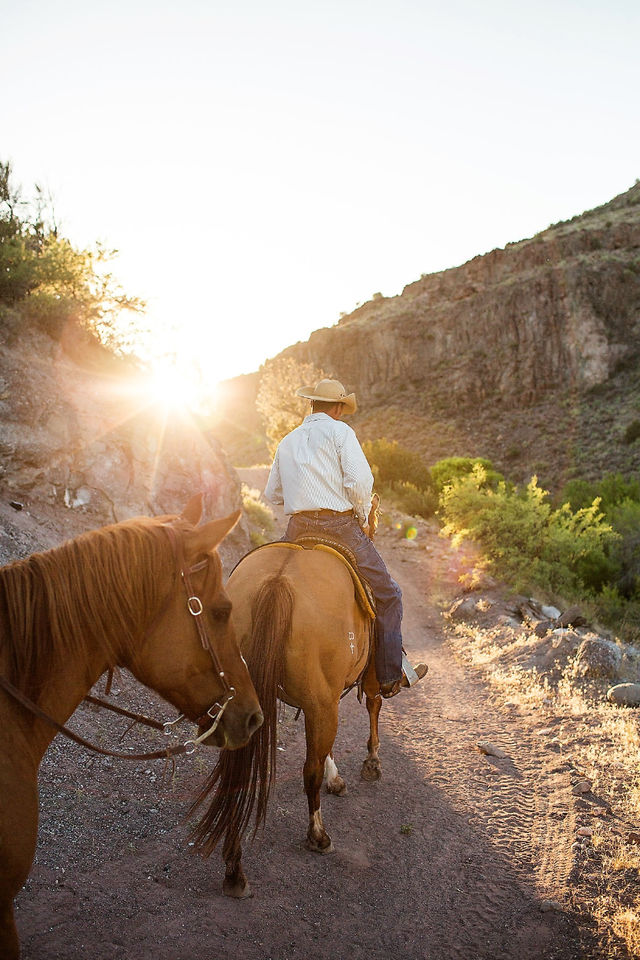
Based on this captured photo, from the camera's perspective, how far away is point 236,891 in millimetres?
3490

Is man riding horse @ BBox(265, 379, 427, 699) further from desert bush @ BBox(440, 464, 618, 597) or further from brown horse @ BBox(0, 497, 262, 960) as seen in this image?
desert bush @ BBox(440, 464, 618, 597)

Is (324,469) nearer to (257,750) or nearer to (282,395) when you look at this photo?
(257,750)

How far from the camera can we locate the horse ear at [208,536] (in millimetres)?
2348

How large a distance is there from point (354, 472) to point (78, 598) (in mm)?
2547

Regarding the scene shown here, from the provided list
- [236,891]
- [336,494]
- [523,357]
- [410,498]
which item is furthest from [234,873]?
[523,357]

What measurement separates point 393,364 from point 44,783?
57.7 m

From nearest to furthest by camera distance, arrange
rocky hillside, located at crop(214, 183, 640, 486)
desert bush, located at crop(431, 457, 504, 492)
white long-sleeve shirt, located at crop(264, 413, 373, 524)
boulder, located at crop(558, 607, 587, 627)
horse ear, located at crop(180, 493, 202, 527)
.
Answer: horse ear, located at crop(180, 493, 202, 527) → white long-sleeve shirt, located at crop(264, 413, 373, 524) → boulder, located at crop(558, 607, 587, 627) → desert bush, located at crop(431, 457, 504, 492) → rocky hillside, located at crop(214, 183, 640, 486)

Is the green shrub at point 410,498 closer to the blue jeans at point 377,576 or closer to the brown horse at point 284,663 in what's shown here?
the blue jeans at point 377,576

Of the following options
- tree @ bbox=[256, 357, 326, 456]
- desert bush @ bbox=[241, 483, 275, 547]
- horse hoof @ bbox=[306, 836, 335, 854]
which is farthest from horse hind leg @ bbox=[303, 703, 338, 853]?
tree @ bbox=[256, 357, 326, 456]

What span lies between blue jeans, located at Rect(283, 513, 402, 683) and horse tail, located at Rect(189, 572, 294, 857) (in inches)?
33.5

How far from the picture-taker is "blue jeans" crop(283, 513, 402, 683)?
457 centimetres

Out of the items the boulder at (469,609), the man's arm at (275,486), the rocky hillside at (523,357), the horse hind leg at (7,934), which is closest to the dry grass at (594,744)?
the boulder at (469,609)

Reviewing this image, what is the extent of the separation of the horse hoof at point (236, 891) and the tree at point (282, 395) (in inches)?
1195

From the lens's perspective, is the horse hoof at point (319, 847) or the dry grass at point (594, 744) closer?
the dry grass at point (594, 744)
